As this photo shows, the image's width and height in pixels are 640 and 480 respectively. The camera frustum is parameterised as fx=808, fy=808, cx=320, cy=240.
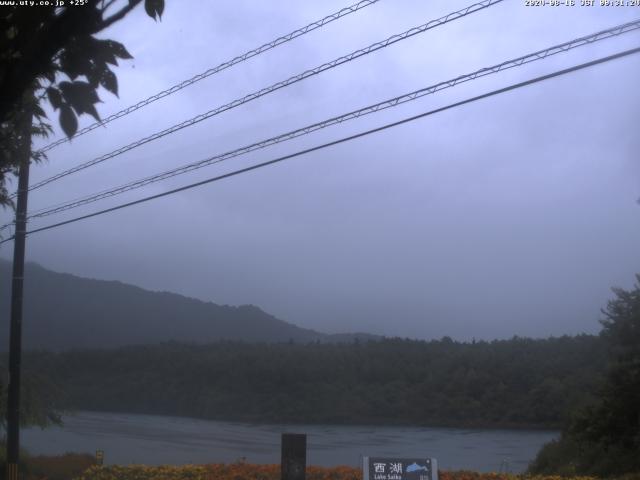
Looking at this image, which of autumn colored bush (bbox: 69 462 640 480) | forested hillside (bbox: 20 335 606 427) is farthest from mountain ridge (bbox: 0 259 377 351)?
autumn colored bush (bbox: 69 462 640 480)

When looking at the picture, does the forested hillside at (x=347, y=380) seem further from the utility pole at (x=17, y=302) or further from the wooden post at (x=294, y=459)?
the wooden post at (x=294, y=459)

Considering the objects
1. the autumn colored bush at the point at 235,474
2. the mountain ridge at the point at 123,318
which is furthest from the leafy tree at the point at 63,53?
the mountain ridge at the point at 123,318

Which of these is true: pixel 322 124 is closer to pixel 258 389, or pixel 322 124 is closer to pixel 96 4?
pixel 96 4

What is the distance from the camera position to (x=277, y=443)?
1902cm

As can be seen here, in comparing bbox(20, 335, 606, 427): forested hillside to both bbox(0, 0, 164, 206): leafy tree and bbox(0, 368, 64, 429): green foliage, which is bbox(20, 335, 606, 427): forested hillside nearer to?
bbox(0, 368, 64, 429): green foliage

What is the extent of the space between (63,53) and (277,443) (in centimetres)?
1619

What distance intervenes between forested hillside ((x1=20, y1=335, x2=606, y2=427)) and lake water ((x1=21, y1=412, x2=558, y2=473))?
0.73 metres

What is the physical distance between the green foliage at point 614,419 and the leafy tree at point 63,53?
11.5 metres

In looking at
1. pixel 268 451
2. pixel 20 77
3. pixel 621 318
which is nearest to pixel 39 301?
pixel 268 451

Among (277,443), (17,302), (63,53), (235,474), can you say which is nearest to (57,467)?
(17,302)

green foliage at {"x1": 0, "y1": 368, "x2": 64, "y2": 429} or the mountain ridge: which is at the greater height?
the mountain ridge

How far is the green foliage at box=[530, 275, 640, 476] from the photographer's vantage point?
13.4 m

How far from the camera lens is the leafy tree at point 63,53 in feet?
11.5

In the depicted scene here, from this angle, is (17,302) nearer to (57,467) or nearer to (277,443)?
(57,467)
